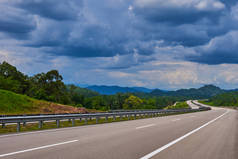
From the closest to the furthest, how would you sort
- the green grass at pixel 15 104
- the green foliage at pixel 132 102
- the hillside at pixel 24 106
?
the green grass at pixel 15 104 < the hillside at pixel 24 106 < the green foliage at pixel 132 102

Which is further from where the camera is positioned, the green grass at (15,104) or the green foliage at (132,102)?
the green foliage at (132,102)

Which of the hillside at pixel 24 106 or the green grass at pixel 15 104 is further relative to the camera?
the hillside at pixel 24 106

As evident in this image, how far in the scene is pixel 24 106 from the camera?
165ft

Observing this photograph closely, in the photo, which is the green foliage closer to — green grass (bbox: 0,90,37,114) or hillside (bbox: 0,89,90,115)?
hillside (bbox: 0,89,90,115)

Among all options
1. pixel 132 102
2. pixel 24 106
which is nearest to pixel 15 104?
pixel 24 106

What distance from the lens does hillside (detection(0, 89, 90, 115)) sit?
4722cm

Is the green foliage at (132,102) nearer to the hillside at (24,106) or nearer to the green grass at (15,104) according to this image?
the hillside at (24,106)

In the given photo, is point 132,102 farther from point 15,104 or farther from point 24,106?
point 15,104

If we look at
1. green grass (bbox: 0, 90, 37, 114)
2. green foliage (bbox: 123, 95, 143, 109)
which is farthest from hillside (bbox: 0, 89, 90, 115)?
green foliage (bbox: 123, 95, 143, 109)

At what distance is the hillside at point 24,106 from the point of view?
155 feet

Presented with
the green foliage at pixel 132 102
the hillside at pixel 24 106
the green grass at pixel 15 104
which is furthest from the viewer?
the green foliage at pixel 132 102

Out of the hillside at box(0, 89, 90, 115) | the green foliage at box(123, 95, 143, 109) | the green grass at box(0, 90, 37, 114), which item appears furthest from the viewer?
the green foliage at box(123, 95, 143, 109)

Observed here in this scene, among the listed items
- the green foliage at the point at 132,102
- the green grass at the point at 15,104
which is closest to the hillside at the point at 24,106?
the green grass at the point at 15,104

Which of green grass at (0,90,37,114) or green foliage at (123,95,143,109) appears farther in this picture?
green foliage at (123,95,143,109)
